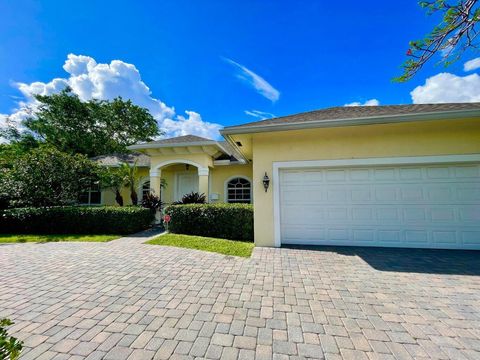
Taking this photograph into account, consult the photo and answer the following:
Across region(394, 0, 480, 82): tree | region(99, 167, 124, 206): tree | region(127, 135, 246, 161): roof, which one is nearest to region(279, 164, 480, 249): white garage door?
region(394, 0, 480, 82): tree

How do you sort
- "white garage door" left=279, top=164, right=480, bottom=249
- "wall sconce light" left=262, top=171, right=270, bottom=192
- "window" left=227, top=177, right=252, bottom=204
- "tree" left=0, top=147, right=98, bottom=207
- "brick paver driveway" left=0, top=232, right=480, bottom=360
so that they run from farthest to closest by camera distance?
"window" left=227, top=177, right=252, bottom=204
"tree" left=0, top=147, right=98, bottom=207
"wall sconce light" left=262, top=171, right=270, bottom=192
"white garage door" left=279, top=164, right=480, bottom=249
"brick paver driveway" left=0, top=232, right=480, bottom=360

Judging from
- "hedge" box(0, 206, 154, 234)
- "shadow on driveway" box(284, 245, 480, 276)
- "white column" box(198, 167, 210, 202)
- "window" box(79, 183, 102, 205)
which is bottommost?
"shadow on driveway" box(284, 245, 480, 276)

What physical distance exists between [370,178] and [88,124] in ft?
82.4

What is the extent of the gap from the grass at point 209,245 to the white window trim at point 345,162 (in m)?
1.06

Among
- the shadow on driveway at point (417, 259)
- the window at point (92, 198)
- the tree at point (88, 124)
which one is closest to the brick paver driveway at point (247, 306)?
the shadow on driveway at point (417, 259)

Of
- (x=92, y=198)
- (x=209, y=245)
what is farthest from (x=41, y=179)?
(x=209, y=245)

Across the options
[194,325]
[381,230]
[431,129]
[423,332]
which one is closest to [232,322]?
[194,325]

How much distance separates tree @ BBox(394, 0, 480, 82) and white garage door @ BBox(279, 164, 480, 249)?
3093 millimetres

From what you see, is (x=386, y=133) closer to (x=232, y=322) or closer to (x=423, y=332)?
(x=423, y=332)

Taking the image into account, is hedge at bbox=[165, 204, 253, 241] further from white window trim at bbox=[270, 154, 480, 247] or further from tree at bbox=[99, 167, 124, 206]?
tree at bbox=[99, 167, 124, 206]

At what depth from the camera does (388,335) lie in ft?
7.52

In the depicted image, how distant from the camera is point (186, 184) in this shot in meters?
11.9

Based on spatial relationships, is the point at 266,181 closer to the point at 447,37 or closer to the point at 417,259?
the point at 417,259

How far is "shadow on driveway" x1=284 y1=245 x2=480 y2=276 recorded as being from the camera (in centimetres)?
424
